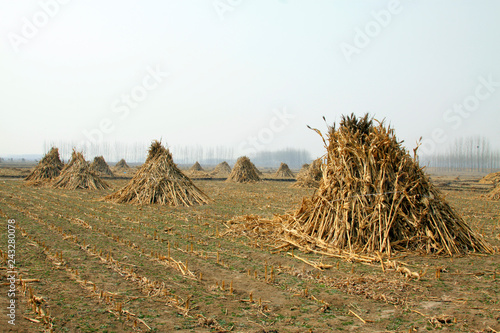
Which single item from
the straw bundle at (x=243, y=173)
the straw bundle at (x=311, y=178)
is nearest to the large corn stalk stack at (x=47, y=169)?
the straw bundle at (x=243, y=173)

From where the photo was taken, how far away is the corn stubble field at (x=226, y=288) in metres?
4.33

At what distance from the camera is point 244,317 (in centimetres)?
450

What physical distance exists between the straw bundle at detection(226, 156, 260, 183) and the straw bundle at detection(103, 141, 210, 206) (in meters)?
18.5

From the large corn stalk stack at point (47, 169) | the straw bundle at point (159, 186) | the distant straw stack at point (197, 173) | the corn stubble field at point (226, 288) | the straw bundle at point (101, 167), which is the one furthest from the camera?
the distant straw stack at point (197, 173)

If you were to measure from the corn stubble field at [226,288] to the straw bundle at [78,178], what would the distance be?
15527 mm

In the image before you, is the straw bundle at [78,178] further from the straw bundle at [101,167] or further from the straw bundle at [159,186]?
the straw bundle at [101,167]

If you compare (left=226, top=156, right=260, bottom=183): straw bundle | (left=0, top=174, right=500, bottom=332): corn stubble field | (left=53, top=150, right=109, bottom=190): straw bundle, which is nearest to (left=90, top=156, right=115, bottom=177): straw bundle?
(left=226, top=156, right=260, bottom=183): straw bundle

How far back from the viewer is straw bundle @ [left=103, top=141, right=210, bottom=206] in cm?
1634

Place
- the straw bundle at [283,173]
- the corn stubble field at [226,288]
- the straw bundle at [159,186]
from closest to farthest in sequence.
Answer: the corn stubble field at [226,288], the straw bundle at [159,186], the straw bundle at [283,173]

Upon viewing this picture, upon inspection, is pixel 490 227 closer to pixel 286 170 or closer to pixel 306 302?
pixel 306 302

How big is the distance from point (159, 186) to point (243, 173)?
66.3 ft

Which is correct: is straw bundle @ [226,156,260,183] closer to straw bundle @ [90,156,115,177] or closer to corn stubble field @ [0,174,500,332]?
straw bundle @ [90,156,115,177]

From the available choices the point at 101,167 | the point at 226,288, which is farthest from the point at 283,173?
the point at 226,288

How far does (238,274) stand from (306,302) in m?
1.59
